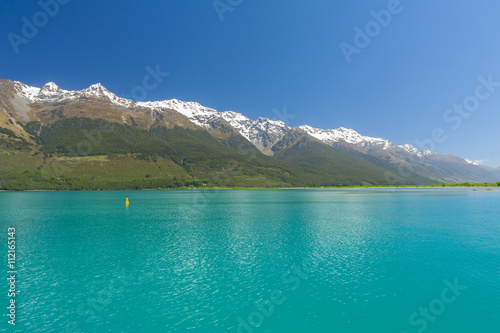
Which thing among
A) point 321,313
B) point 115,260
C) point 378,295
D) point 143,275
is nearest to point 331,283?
point 378,295

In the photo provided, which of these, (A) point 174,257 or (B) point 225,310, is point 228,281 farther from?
(A) point 174,257

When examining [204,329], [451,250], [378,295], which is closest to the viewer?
[204,329]

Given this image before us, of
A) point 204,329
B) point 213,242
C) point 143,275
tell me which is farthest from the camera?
point 213,242

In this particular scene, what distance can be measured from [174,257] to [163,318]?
59.5ft

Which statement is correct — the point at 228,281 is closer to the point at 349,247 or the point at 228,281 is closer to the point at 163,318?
the point at 163,318

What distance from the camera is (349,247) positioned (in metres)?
44.2

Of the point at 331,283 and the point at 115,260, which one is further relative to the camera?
the point at 115,260

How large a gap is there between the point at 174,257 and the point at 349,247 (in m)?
29.2

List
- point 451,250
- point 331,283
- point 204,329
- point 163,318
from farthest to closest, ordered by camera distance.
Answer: point 451,250
point 331,283
point 163,318
point 204,329

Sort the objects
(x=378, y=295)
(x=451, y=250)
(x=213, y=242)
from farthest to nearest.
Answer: (x=213, y=242) < (x=451, y=250) < (x=378, y=295)

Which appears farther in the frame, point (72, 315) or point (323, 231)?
point (323, 231)

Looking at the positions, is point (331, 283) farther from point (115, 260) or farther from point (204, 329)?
point (115, 260)

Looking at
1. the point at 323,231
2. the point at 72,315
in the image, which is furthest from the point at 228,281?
the point at 323,231

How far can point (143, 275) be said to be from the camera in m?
32.1
